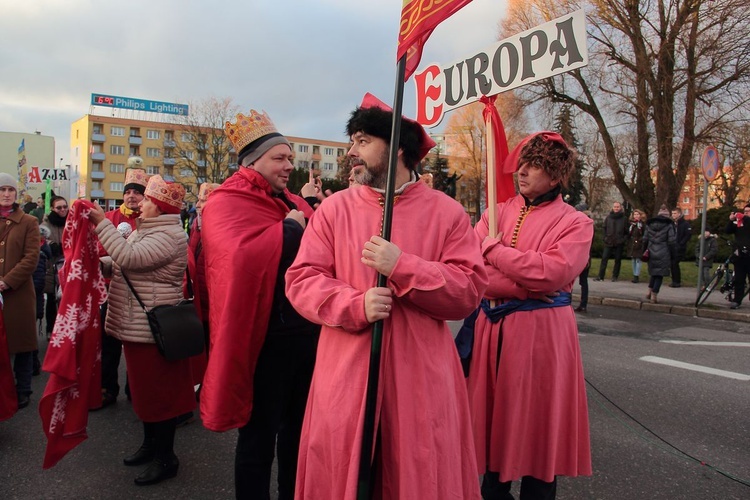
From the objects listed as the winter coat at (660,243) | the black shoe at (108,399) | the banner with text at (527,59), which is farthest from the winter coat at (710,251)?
the black shoe at (108,399)

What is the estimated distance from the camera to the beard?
2012 mm

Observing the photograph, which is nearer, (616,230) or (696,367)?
(696,367)

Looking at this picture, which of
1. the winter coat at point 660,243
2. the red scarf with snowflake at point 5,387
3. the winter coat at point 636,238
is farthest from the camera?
the winter coat at point 636,238

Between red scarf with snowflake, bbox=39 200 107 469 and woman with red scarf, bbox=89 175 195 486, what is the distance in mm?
126

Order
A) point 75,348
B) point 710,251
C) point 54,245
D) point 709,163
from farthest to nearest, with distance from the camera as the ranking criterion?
point 710,251
point 709,163
point 54,245
point 75,348

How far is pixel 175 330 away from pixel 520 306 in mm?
1940

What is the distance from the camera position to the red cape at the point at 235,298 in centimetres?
243

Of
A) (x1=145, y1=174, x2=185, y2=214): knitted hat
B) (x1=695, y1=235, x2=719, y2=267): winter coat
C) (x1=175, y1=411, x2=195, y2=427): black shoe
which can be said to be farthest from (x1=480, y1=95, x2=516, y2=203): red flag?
(x1=695, y1=235, x2=719, y2=267): winter coat

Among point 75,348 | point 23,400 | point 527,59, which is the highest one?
point 527,59

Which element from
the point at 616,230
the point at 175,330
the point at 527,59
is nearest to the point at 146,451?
the point at 175,330

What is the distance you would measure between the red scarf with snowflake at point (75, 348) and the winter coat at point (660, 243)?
10181 millimetres

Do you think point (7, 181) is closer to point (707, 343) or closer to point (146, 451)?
point (146, 451)

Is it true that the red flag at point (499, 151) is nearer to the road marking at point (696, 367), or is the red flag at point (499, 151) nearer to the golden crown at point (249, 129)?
the golden crown at point (249, 129)

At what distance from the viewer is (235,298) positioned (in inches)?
95.6
